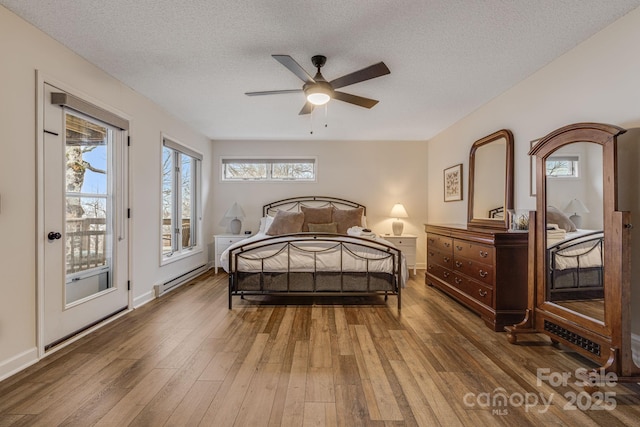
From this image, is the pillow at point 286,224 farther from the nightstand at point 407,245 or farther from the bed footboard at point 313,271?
the nightstand at point 407,245

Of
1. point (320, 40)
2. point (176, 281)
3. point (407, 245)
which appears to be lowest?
point (176, 281)

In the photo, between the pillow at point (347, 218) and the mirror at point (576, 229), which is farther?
the pillow at point (347, 218)

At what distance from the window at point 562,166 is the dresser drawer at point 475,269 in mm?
1008

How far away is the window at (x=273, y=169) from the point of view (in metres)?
5.92

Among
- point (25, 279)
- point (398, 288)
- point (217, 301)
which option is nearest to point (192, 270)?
point (217, 301)

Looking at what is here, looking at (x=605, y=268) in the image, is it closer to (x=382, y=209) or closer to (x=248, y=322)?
(x=248, y=322)

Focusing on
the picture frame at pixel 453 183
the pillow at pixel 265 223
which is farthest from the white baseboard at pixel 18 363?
the picture frame at pixel 453 183

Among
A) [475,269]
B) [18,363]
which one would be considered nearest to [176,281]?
[18,363]

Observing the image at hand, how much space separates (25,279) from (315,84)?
264 centimetres

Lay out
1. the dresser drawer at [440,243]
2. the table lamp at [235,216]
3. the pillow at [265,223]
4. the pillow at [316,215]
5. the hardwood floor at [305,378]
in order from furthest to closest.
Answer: the table lamp at [235,216] → the pillow at [265,223] → the pillow at [316,215] → the dresser drawer at [440,243] → the hardwood floor at [305,378]

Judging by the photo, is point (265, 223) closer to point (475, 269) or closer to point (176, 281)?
point (176, 281)

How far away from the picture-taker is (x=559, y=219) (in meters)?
2.43

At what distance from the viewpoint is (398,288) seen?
3.43 m

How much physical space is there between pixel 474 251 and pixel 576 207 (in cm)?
108
